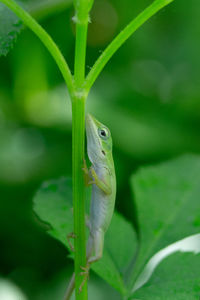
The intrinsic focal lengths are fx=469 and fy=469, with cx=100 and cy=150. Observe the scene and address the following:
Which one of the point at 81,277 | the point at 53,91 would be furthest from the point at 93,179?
the point at 53,91

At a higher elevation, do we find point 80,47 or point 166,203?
point 80,47

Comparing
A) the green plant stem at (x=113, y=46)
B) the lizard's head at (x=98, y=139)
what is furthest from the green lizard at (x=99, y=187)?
the green plant stem at (x=113, y=46)

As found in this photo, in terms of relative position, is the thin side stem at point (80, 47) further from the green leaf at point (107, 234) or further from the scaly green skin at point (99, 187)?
the green leaf at point (107, 234)

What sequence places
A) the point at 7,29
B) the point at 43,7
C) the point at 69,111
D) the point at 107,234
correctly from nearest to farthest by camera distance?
the point at 7,29 → the point at 107,234 → the point at 43,7 → the point at 69,111

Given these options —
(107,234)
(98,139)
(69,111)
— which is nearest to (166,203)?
(107,234)

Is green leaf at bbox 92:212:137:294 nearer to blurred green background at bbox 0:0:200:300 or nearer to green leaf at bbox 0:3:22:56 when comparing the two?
green leaf at bbox 0:3:22:56

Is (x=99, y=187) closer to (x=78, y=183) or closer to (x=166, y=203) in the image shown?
(x=78, y=183)

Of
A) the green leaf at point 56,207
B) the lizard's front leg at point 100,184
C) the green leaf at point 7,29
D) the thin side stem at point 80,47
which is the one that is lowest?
the green leaf at point 56,207
